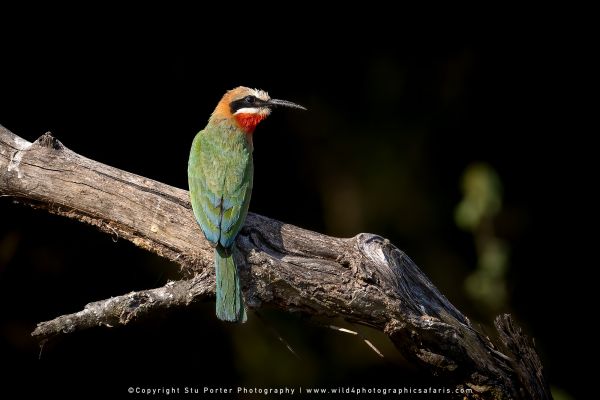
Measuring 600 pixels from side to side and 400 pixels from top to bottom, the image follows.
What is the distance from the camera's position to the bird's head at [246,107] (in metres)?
4.53

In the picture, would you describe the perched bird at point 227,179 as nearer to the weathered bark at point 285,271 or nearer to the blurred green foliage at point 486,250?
the weathered bark at point 285,271

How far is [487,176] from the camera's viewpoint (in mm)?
3961

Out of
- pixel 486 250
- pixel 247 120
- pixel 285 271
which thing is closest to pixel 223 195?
pixel 285 271

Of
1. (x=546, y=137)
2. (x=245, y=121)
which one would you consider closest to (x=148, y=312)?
(x=245, y=121)

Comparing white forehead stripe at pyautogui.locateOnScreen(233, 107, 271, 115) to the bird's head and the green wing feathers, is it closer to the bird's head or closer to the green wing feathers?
the bird's head

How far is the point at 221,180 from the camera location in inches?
151

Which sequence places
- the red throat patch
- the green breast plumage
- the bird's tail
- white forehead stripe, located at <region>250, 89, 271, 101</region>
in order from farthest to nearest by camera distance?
white forehead stripe, located at <region>250, 89, 271, 101</region> < the red throat patch < the green breast plumage < the bird's tail

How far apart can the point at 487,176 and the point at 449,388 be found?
115 cm

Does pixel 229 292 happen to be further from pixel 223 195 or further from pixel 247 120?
pixel 247 120

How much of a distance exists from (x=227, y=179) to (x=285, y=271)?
0.79 metres

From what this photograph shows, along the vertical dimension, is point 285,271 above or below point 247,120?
below

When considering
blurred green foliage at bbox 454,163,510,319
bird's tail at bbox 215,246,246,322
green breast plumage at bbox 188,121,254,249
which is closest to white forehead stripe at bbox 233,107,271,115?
green breast plumage at bbox 188,121,254,249

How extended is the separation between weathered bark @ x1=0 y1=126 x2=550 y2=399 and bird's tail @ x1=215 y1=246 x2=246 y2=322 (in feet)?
0.24

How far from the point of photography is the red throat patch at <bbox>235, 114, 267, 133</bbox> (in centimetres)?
449
